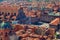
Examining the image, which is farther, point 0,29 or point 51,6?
point 51,6

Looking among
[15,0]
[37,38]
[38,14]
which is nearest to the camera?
[37,38]

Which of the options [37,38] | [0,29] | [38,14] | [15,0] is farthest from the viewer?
[15,0]

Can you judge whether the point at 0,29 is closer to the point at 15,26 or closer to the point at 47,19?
the point at 15,26

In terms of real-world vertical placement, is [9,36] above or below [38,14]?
below

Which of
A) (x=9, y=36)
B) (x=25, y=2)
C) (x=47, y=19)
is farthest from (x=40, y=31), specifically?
(x=25, y=2)

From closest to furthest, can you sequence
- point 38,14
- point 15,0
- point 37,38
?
point 37,38
point 38,14
point 15,0

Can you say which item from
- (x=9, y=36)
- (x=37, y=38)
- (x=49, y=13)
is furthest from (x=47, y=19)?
(x=9, y=36)

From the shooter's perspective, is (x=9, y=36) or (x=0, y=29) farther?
(x=0, y=29)

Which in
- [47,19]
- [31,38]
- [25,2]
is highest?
[25,2]

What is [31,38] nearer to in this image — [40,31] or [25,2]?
[40,31]
